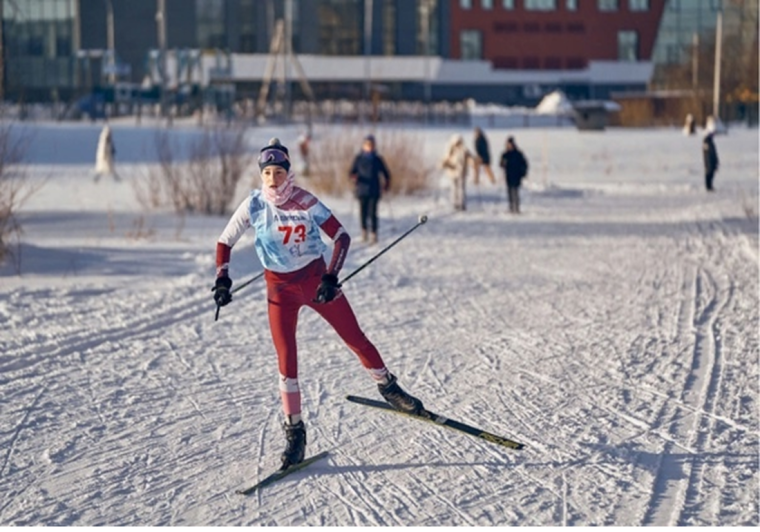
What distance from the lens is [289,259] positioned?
283 inches

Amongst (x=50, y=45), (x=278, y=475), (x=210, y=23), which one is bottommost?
(x=278, y=475)

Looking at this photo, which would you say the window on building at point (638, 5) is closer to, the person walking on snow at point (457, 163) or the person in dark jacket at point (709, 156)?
the person in dark jacket at point (709, 156)

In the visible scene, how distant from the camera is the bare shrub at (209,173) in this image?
23.4 meters

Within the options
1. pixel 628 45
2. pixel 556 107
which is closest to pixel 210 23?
pixel 556 107

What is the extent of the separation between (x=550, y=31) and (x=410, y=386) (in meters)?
70.9

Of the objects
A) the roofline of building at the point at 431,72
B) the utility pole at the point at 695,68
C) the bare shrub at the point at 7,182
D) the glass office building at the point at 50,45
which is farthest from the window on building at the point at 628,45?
the bare shrub at the point at 7,182

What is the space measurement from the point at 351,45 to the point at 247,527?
233 ft

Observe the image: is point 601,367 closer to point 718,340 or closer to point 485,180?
point 718,340

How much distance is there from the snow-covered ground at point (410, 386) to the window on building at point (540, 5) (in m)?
58.8

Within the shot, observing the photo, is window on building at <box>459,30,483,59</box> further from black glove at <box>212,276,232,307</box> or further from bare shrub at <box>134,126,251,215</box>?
black glove at <box>212,276,232,307</box>

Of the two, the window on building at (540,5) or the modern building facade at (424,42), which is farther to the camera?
the window on building at (540,5)

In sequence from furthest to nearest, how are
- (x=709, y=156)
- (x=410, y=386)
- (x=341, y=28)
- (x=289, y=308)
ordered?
(x=341, y=28), (x=709, y=156), (x=410, y=386), (x=289, y=308)

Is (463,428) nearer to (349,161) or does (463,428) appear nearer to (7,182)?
(7,182)

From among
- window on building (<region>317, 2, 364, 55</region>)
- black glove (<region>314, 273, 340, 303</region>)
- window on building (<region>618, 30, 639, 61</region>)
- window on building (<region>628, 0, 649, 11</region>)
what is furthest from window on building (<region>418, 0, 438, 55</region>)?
black glove (<region>314, 273, 340, 303</region>)
